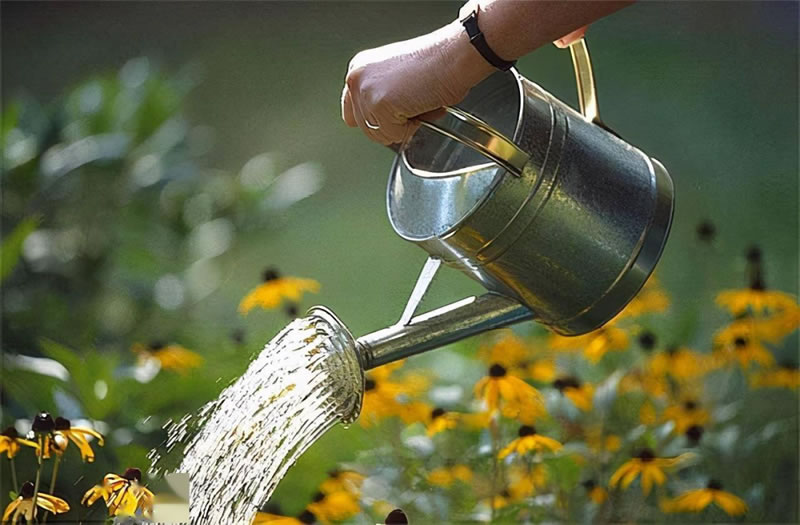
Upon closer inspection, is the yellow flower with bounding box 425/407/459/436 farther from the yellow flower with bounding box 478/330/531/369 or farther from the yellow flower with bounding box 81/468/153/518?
the yellow flower with bounding box 81/468/153/518

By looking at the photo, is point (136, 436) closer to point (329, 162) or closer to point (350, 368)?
point (350, 368)

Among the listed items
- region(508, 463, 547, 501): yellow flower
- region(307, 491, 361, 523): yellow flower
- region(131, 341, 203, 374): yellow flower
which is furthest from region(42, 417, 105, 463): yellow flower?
region(508, 463, 547, 501): yellow flower

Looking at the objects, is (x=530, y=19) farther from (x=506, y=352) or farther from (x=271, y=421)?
(x=506, y=352)

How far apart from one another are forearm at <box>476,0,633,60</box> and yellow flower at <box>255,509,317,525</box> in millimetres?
414

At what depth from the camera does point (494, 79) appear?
29.2 inches

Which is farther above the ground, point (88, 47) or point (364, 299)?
point (88, 47)

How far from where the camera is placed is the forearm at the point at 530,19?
0.60 m

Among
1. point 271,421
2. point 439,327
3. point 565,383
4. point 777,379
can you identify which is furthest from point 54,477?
point 777,379

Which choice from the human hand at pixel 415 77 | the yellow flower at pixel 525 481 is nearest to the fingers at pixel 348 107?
the human hand at pixel 415 77

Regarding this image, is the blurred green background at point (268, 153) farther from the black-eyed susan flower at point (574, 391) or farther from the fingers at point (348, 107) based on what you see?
the fingers at point (348, 107)

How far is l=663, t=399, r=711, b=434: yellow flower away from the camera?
1218mm

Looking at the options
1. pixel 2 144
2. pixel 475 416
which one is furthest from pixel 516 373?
pixel 2 144

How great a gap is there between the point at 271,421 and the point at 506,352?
21.5 inches

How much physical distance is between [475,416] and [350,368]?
489 millimetres
